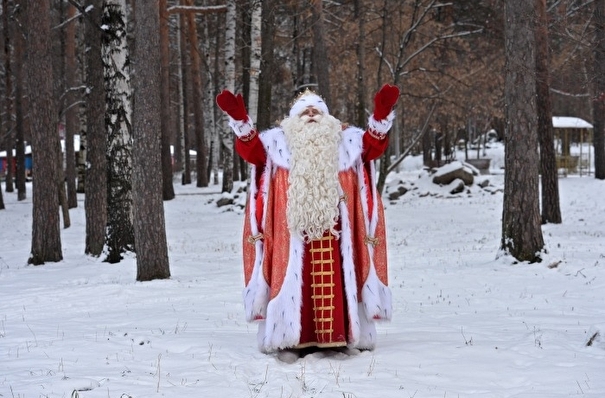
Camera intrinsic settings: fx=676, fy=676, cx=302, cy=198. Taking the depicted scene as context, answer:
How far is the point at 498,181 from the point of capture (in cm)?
2917

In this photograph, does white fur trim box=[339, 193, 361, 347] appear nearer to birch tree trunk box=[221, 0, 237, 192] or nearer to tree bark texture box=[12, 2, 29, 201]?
birch tree trunk box=[221, 0, 237, 192]

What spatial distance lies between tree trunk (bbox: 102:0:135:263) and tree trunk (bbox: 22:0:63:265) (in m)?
1.49

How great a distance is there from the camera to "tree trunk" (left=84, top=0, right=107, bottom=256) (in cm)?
1241

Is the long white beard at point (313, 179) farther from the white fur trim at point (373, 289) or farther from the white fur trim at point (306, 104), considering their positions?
the white fur trim at point (373, 289)

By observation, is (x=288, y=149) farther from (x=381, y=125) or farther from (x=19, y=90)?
(x=19, y=90)

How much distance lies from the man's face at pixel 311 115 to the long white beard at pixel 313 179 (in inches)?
1.1

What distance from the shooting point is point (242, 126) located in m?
5.39

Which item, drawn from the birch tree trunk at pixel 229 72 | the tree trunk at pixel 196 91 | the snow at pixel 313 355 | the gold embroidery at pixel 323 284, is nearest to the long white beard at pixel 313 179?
the gold embroidery at pixel 323 284

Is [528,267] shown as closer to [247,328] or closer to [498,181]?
[247,328]

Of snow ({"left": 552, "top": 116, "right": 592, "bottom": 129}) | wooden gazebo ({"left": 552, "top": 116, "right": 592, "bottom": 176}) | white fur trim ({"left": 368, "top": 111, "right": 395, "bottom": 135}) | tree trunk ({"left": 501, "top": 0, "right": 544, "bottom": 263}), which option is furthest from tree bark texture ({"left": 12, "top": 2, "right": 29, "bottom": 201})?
snow ({"left": 552, "top": 116, "right": 592, "bottom": 129})

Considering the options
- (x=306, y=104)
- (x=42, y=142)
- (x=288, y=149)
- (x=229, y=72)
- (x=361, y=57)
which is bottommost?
(x=288, y=149)

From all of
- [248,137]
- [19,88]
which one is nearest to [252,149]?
[248,137]

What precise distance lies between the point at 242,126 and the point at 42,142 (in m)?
7.81

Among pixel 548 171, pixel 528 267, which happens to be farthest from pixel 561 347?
pixel 548 171
